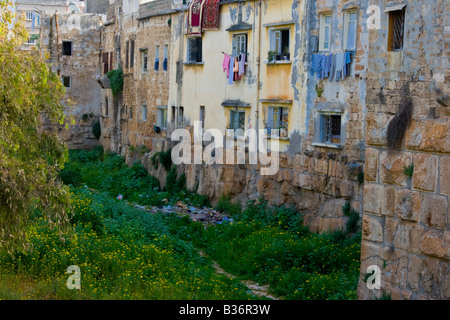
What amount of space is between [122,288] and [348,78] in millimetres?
8195

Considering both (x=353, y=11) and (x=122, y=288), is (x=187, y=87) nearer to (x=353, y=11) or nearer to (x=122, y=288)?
(x=353, y=11)

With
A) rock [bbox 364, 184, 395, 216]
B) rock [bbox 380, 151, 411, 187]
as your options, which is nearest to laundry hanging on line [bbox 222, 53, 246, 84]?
rock [bbox 364, 184, 395, 216]

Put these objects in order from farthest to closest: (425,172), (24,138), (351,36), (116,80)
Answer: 1. (116,80)
2. (351,36)
3. (24,138)
4. (425,172)

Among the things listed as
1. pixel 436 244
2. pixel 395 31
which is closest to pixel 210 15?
pixel 395 31

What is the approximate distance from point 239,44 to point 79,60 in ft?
60.5

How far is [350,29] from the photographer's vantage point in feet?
56.1

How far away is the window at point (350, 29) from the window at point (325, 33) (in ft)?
2.26

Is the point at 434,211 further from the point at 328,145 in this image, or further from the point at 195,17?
the point at 195,17

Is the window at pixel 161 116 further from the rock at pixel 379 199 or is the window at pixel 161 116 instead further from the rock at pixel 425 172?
the rock at pixel 425 172

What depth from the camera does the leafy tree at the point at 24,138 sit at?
10.5 metres

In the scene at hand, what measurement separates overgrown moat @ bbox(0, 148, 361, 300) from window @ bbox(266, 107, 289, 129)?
2333mm

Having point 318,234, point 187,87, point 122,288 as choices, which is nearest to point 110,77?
point 187,87

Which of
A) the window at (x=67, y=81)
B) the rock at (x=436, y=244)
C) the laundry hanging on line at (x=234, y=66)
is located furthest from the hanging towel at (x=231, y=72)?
the window at (x=67, y=81)

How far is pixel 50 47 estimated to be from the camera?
37781 mm
